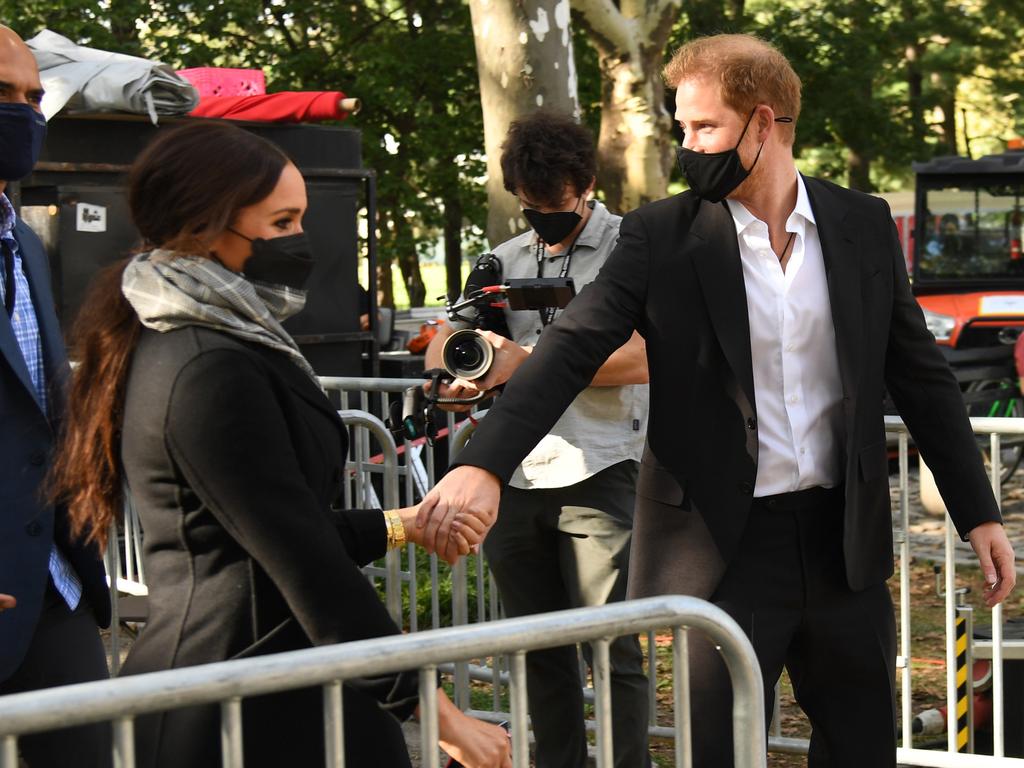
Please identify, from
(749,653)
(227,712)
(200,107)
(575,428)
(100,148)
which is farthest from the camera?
(200,107)

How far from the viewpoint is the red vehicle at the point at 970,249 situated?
1283cm

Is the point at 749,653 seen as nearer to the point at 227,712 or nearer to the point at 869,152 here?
the point at 227,712

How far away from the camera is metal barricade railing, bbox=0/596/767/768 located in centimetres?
169

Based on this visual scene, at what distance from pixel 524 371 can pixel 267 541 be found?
88 centimetres

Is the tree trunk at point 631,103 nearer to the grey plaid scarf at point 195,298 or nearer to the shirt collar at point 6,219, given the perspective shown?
the shirt collar at point 6,219

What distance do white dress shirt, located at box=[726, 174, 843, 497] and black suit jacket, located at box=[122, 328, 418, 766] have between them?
999 mm

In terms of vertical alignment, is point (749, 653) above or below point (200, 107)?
below

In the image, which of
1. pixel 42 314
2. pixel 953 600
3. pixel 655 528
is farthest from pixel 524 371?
pixel 953 600

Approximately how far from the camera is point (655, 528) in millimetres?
3002

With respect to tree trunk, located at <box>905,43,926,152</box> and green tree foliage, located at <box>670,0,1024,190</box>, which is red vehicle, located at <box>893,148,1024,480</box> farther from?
tree trunk, located at <box>905,43,926,152</box>

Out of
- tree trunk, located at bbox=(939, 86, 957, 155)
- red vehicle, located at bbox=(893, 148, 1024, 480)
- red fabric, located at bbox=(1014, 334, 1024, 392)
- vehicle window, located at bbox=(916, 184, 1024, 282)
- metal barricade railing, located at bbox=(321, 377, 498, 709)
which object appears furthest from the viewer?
tree trunk, located at bbox=(939, 86, 957, 155)

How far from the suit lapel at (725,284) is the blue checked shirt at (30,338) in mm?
1403

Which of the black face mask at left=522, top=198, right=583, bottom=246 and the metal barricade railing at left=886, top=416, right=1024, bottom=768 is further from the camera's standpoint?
the metal barricade railing at left=886, top=416, right=1024, bottom=768

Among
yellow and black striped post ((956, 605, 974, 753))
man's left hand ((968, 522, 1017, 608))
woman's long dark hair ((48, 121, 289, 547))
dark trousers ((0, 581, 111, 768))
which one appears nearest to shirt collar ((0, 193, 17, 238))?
woman's long dark hair ((48, 121, 289, 547))
